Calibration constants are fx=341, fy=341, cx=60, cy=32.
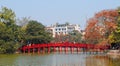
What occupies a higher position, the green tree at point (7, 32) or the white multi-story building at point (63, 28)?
the white multi-story building at point (63, 28)

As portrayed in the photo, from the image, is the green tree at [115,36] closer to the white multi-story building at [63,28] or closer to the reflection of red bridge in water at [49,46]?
the reflection of red bridge in water at [49,46]

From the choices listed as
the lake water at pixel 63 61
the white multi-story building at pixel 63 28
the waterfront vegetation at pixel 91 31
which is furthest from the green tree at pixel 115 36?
the white multi-story building at pixel 63 28

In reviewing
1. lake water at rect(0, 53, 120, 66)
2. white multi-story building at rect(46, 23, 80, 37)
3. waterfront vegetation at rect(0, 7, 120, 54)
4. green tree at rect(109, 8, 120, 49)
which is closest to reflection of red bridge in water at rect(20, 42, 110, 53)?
waterfront vegetation at rect(0, 7, 120, 54)

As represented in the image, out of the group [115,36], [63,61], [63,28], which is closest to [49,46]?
[115,36]

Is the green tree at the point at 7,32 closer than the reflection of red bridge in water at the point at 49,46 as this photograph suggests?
Result: Yes

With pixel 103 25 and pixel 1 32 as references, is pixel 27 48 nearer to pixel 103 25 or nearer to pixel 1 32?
pixel 1 32

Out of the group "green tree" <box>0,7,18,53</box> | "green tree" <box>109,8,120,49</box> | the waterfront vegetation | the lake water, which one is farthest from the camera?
"green tree" <box>0,7,18,53</box>

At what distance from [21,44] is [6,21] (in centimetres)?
726

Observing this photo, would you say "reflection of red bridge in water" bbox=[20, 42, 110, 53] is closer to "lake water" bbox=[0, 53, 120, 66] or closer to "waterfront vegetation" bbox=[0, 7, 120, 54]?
"waterfront vegetation" bbox=[0, 7, 120, 54]

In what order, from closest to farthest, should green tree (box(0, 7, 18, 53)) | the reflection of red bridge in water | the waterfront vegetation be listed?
1. the waterfront vegetation
2. green tree (box(0, 7, 18, 53))
3. the reflection of red bridge in water

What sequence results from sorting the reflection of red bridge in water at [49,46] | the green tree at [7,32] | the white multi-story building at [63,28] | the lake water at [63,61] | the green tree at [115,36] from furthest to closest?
the white multi-story building at [63,28] → the reflection of red bridge in water at [49,46] → the green tree at [7,32] → the green tree at [115,36] → the lake water at [63,61]

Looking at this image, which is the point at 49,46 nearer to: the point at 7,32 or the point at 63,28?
the point at 7,32

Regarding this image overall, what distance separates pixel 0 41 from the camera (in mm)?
58406

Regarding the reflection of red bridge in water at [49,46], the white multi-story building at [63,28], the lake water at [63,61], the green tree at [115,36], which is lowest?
the lake water at [63,61]
